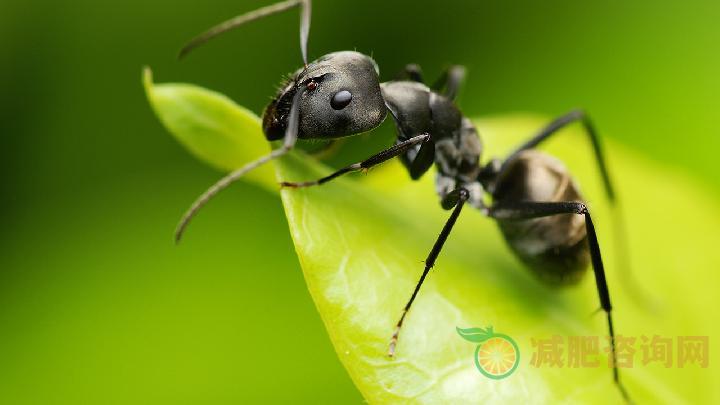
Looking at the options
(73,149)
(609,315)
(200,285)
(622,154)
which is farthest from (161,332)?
(622,154)

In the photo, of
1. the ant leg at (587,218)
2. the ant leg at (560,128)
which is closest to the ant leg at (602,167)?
the ant leg at (560,128)

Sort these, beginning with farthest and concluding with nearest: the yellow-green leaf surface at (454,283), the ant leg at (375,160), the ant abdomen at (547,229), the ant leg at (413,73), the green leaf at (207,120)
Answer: the ant leg at (413,73) < the ant abdomen at (547,229) < the ant leg at (375,160) < the green leaf at (207,120) < the yellow-green leaf surface at (454,283)

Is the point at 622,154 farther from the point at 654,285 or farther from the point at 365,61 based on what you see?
the point at 365,61

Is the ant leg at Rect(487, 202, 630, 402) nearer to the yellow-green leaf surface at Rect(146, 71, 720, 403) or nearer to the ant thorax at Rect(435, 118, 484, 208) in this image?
the yellow-green leaf surface at Rect(146, 71, 720, 403)

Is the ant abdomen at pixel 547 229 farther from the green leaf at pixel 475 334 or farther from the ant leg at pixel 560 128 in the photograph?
the green leaf at pixel 475 334

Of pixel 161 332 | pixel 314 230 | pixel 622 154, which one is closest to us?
pixel 314 230

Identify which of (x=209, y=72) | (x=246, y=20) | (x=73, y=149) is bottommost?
(x=73, y=149)
